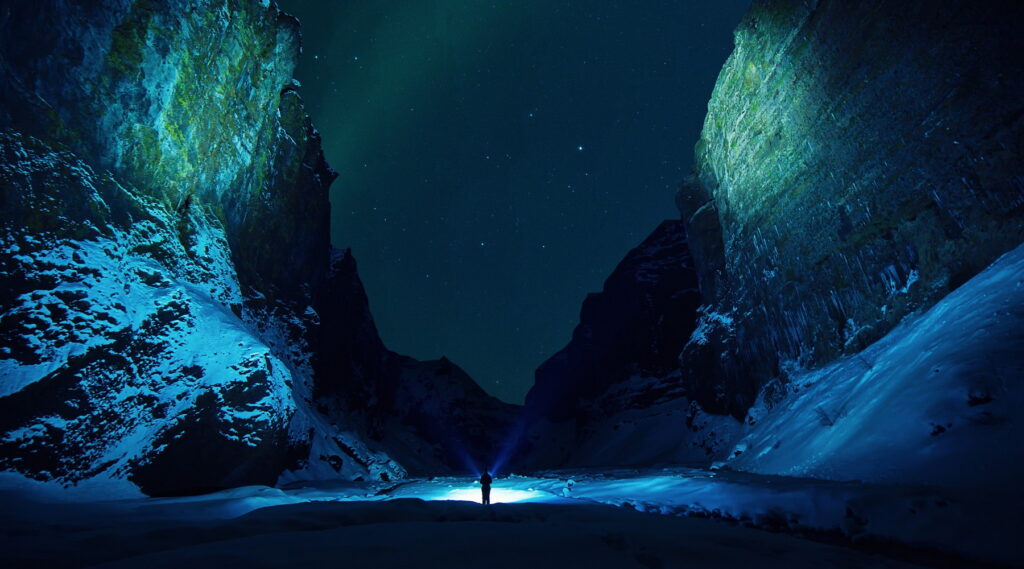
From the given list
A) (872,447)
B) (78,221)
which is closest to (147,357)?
(78,221)

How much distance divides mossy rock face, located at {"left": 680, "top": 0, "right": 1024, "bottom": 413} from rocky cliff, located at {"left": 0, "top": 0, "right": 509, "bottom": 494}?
2305 centimetres

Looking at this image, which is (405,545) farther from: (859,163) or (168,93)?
(859,163)

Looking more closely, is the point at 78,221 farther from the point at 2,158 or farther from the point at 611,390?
the point at 611,390

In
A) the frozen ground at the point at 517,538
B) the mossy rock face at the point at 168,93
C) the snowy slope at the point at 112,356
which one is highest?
the mossy rock face at the point at 168,93

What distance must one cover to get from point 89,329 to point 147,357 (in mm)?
1618

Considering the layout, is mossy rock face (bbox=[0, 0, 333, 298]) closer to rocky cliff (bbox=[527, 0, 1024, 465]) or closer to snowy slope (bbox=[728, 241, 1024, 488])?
snowy slope (bbox=[728, 241, 1024, 488])

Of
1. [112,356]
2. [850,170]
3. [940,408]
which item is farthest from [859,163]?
[112,356]

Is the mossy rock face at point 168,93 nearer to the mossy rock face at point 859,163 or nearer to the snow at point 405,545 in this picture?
the snow at point 405,545

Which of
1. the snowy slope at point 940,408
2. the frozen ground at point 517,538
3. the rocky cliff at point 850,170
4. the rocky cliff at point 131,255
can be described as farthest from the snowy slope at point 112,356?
the rocky cliff at point 850,170

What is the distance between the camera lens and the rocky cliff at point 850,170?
13.2m

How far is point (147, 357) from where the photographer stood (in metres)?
13.6

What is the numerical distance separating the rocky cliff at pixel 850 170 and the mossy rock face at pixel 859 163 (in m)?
0.06

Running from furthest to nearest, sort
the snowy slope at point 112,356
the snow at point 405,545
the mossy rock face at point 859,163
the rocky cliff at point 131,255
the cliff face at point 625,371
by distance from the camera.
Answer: the cliff face at point 625,371
the mossy rock face at point 859,163
the rocky cliff at point 131,255
the snowy slope at point 112,356
the snow at point 405,545

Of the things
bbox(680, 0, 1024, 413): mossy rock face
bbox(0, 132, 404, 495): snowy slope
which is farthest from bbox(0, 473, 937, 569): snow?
bbox(680, 0, 1024, 413): mossy rock face
